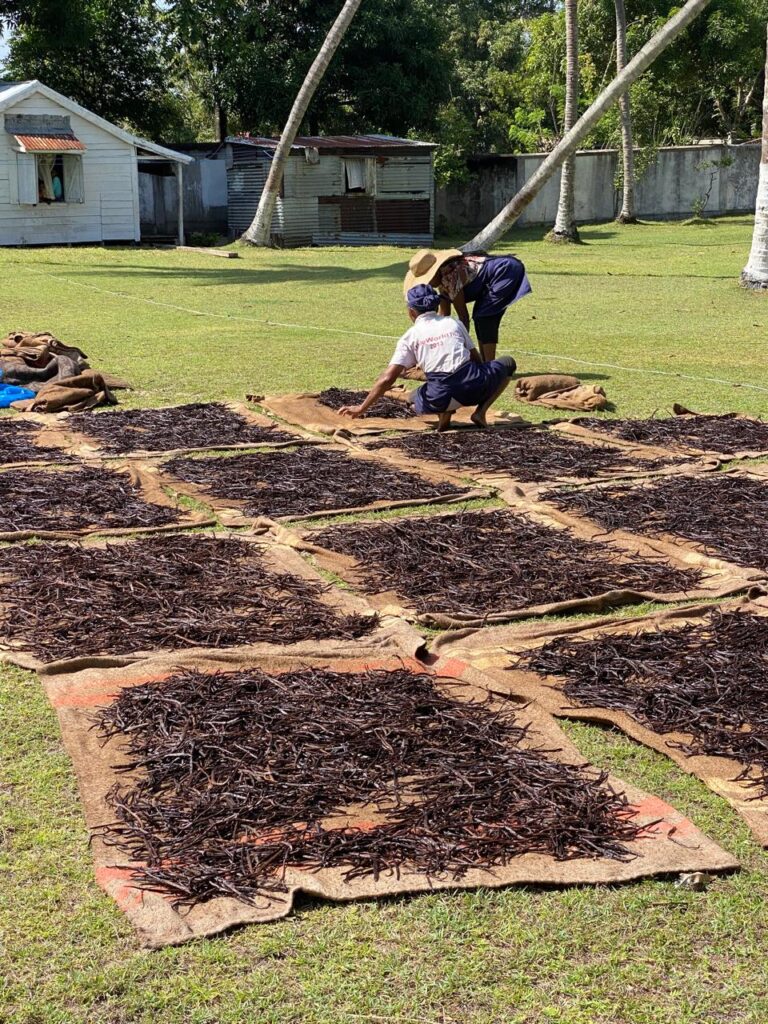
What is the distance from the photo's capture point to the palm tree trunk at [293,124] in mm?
25156

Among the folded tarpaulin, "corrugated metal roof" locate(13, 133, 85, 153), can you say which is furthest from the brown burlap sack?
"corrugated metal roof" locate(13, 133, 85, 153)

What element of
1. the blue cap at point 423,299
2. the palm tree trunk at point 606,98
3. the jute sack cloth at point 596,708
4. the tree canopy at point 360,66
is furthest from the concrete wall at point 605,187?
the jute sack cloth at point 596,708

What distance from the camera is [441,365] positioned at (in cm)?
934

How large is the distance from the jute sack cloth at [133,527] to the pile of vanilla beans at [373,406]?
240cm

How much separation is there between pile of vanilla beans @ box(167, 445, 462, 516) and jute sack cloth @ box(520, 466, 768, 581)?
59cm

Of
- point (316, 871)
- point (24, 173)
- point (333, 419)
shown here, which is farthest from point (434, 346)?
point (24, 173)

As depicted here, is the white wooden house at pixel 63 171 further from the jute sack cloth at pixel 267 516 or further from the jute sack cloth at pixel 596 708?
the jute sack cloth at pixel 596 708

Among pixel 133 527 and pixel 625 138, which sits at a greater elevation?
pixel 625 138

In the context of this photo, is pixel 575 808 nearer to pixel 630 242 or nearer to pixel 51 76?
pixel 630 242

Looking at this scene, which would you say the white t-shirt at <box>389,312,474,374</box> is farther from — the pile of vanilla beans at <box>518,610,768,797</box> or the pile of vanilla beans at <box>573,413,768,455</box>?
the pile of vanilla beans at <box>518,610,768,797</box>

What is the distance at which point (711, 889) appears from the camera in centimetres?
331

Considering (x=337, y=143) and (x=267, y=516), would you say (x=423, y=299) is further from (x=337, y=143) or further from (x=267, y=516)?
(x=337, y=143)

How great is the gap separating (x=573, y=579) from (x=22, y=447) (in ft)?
15.0

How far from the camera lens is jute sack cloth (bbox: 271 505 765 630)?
534 centimetres
